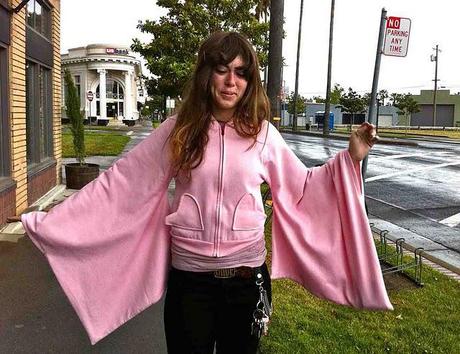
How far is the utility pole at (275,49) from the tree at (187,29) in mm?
10136

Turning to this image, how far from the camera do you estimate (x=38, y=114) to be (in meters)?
9.52

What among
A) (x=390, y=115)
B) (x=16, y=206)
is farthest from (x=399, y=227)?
(x=390, y=115)

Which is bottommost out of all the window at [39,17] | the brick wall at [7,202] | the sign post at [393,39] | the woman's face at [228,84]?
the brick wall at [7,202]

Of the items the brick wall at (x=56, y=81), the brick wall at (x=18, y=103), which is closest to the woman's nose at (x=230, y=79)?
the brick wall at (x=18, y=103)

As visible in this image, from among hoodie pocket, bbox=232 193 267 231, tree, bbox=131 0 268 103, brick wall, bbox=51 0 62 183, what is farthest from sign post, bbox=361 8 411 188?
tree, bbox=131 0 268 103

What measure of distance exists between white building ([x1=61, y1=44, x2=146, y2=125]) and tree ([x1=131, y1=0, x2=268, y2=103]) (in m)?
42.1

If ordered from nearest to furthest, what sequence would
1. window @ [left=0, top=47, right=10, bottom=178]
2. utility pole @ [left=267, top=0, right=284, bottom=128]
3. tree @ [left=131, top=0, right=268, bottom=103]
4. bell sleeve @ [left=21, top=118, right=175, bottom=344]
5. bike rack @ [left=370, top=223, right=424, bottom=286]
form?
1. bell sleeve @ [left=21, top=118, right=175, bottom=344]
2. bike rack @ [left=370, top=223, right=424, bottom=286]
3. window @ [left=0, top=47, right=10, bottom=178]
4. utility pole @ [left=267, top=0, right=284, bottom=128]
5. tree @ [left=131, top=0, right=268, bottom=103]

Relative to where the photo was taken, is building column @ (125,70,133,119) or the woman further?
building column @ (125,70,133,119)

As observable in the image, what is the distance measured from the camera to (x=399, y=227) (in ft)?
27.9

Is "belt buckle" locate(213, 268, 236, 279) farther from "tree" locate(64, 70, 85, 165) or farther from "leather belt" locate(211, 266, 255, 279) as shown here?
"tree" locate(64, 70, 85, 165)

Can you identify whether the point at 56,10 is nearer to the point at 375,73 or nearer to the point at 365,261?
the point at 375,73

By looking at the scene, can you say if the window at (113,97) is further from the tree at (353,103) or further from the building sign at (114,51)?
the tree at (353,103)

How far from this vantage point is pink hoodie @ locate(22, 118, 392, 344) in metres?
2.17

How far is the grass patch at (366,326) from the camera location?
3.72 metres
